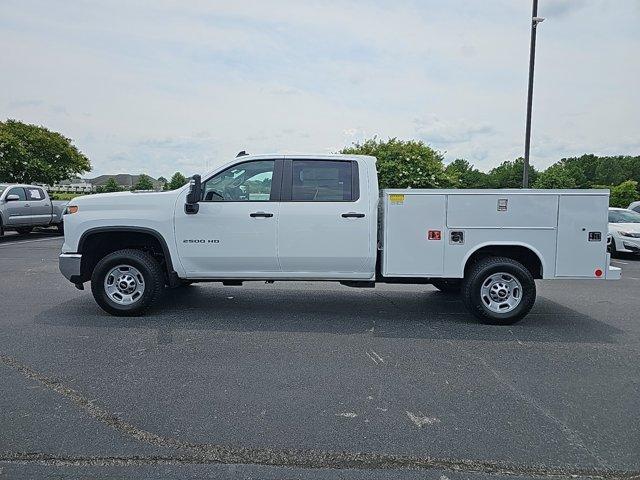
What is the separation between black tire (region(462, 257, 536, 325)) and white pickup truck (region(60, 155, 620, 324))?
0.04 feet

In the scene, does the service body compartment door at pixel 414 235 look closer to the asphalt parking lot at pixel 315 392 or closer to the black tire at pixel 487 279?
the black tire at pixel 487 279

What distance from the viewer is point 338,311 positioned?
23.0 ft

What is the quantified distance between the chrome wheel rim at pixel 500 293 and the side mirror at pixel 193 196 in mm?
3641

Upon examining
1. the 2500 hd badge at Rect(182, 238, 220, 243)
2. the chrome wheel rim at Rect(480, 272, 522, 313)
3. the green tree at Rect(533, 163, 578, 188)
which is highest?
the green tree at Rect(533, 163, 578, 188)

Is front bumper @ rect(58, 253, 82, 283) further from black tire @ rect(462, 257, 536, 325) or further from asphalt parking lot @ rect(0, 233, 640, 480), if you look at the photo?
black tire @ rect(462, 257, 536, 325)

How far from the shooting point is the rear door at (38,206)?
55.2ft

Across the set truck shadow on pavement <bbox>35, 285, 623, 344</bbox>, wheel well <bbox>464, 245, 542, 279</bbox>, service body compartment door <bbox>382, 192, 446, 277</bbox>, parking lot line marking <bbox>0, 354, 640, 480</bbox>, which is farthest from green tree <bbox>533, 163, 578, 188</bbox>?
parking lot line marking <bbox>0, 354, 640, 480</bbox>

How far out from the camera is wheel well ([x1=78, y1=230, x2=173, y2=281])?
6.46 meters

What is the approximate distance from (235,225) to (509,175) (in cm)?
5417

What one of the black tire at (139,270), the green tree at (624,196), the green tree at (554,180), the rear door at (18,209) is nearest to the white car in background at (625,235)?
the black tire at (139,270)

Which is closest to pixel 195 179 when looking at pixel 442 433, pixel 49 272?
pixel 442 433

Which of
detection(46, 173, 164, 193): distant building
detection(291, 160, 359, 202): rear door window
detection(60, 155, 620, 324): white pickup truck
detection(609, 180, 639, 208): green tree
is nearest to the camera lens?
detection(60, 155, 620, 324): white pickup truck

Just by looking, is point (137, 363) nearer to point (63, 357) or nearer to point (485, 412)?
point (63, 357)

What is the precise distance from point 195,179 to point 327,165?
164cm
